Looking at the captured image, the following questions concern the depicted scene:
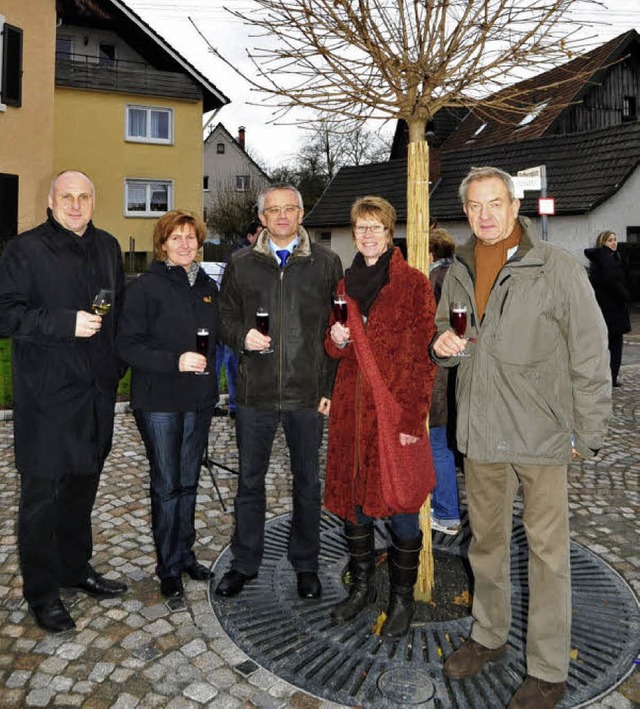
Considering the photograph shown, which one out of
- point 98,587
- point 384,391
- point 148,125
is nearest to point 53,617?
point 98,587

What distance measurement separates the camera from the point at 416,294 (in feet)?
10.8

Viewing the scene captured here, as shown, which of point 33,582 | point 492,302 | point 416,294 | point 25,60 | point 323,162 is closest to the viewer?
point 492,302

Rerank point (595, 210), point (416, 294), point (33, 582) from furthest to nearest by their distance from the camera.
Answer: point (595, 210), point (33, 582), point (416, 294)

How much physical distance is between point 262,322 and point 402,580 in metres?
1.52

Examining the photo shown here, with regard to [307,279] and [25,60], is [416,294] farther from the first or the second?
[25,60]

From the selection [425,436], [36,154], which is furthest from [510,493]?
[36,154]

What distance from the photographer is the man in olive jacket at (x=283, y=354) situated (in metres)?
3.67

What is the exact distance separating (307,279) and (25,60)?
50.7 feet

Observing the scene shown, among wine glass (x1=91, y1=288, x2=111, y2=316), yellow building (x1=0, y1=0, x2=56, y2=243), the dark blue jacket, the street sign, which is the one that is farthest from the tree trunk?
yellow building (x1=0, y1=0, x2=56, y2=243)

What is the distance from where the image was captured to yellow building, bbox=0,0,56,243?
1525cm

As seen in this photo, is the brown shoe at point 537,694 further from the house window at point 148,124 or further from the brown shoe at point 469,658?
the house window at point 148,124

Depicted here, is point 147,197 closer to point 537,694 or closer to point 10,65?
point 10,65

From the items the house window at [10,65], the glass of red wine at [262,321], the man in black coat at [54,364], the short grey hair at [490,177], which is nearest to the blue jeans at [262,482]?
the glass of red wine at [262,321]

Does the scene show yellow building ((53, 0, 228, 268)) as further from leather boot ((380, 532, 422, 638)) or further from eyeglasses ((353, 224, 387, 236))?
leather boot ((380, 532, 422, 638))
